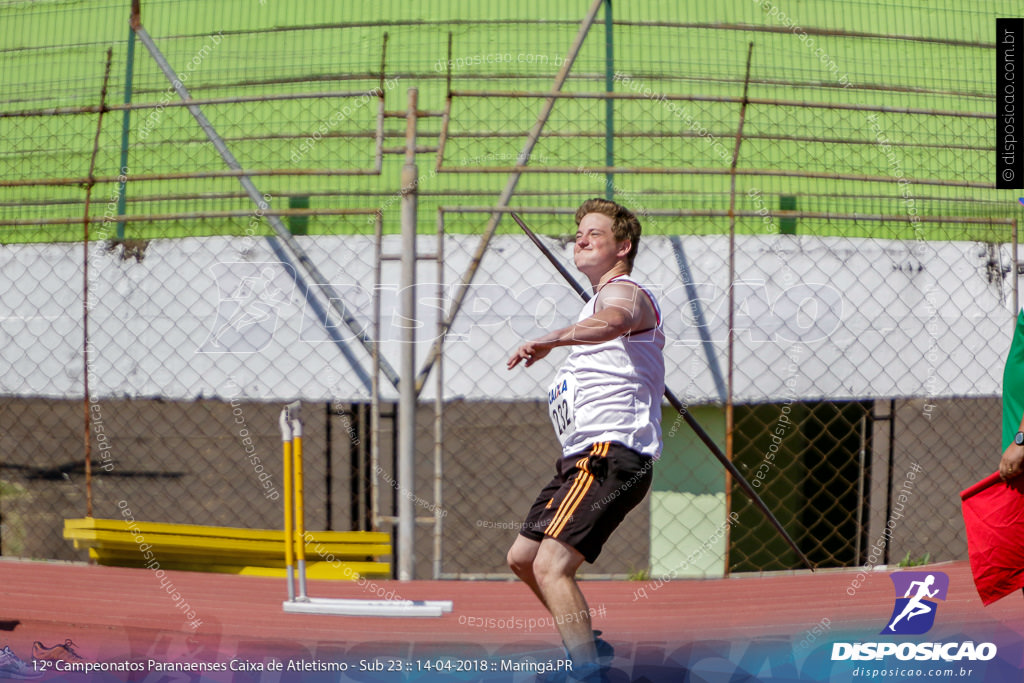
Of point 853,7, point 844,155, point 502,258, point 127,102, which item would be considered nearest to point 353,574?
point 502,258

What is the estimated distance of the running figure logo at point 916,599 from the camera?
3879 mm

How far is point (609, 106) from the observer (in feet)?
17.2

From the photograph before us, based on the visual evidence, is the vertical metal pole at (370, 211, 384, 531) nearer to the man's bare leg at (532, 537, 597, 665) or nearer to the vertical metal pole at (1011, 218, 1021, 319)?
the man's bare leg at (532, 537, 597, 665)

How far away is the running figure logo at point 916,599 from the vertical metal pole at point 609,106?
2.64 meters

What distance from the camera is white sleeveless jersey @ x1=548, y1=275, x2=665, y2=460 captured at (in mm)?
2920

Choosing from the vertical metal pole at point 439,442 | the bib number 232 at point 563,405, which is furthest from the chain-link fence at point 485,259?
the bib number 232 at point 563,405

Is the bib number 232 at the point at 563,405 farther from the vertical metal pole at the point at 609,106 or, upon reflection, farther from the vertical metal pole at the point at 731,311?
the vertical metal pole at the point at 609,106

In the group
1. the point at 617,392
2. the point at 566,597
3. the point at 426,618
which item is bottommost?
the point at 426,618

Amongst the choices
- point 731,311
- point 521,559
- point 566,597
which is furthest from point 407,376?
point 566,597

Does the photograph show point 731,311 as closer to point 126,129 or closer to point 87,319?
point 87,319

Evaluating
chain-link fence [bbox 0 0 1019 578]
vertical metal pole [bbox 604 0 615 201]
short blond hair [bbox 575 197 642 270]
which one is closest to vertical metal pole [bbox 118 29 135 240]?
chain-link fence [bbox 0 0 1019 578]

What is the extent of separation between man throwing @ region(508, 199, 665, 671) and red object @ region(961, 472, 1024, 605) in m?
1.15

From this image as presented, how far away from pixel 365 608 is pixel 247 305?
205 cm

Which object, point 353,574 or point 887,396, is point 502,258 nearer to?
point 353,574
